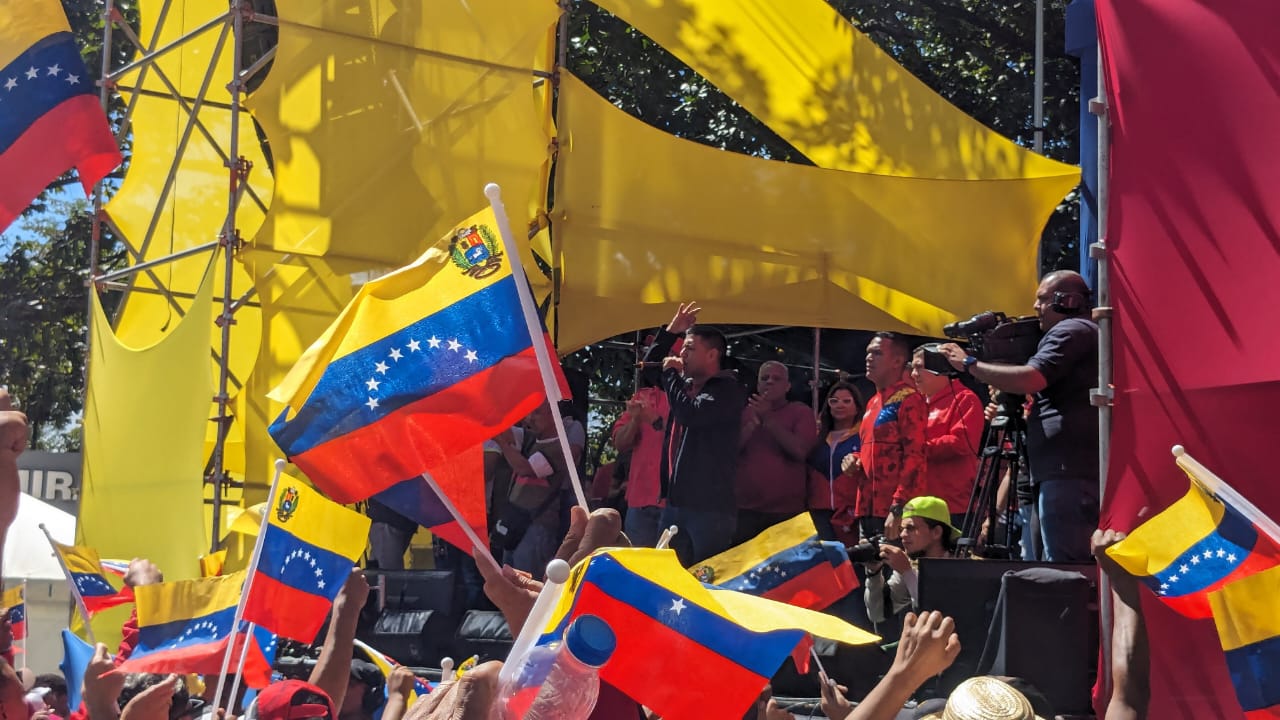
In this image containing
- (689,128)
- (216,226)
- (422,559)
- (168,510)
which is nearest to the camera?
(168,510)

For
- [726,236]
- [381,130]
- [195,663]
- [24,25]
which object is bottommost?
[195,663]

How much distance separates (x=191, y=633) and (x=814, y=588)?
229 cm

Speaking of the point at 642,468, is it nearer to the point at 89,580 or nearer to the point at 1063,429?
the point at 89,580

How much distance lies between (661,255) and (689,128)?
538 cm

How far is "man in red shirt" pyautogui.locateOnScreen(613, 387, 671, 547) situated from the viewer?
8312 millimetres

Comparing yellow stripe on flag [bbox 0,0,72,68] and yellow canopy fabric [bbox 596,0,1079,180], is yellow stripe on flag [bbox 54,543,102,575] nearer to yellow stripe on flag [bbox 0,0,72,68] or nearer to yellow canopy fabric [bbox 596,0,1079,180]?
yellow stripe on flag [bbox 0,0,72,68]

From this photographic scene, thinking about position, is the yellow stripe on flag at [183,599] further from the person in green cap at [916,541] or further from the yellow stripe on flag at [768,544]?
the person in green cap at [916,541]

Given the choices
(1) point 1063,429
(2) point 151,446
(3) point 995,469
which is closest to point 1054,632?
(1) point 1063,429

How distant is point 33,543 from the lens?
12.5 m

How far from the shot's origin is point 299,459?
16.0 feet

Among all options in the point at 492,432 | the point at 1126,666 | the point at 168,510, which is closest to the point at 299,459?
the point at 492,432

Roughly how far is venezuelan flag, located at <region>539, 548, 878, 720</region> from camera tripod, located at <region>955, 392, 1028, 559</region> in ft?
10.4

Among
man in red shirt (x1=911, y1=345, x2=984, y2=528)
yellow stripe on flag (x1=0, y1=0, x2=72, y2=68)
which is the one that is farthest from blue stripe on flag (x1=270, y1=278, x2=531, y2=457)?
yellow stripe on flag (x1=0, y1=0, x2=72, y2=68)

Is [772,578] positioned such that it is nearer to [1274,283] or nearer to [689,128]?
[1274,283]
